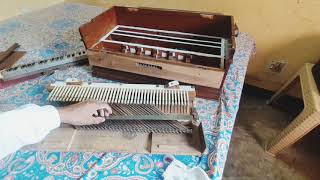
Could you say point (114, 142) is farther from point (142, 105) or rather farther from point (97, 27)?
point (97, 27)

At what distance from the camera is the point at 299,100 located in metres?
1.95

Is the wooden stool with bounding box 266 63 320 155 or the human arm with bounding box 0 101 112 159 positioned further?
the wooden stool with bounding box 266 63 320 155

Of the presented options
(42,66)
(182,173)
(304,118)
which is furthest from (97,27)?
(304,118)

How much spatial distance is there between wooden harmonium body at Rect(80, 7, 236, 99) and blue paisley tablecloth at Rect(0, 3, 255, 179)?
11 cm

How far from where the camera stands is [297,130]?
1.40 m

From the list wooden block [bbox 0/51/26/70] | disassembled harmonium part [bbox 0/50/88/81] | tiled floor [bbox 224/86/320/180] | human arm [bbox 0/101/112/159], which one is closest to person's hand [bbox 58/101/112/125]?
human arm [bbox 0/101/112/159]

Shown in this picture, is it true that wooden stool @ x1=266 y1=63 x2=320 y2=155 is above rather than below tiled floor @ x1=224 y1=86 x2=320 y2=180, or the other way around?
above

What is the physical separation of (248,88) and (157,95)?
162 centimetres

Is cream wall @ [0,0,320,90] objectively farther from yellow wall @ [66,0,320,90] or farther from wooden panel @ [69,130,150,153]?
wooden panel @ [69,130,150,153]

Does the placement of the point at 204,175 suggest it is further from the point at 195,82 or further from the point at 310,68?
the point at 310,68

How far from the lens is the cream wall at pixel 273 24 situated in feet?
5.41

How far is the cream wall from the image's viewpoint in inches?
64.9

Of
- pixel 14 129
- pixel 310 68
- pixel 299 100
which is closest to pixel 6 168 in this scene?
pixel 14 129

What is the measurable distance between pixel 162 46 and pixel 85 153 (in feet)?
2.08
